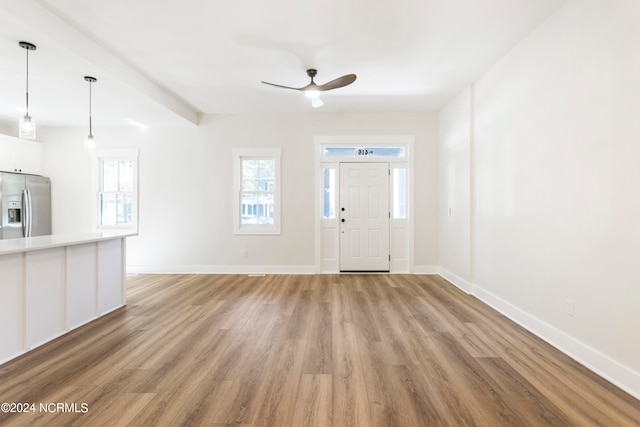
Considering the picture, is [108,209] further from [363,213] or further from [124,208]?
[363,213]

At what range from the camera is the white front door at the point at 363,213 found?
5.55 meters

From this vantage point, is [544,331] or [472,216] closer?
[544,331]

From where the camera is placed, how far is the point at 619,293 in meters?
2.03

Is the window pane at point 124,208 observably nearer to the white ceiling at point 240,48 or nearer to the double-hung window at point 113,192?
the double-hung window at point 113,192

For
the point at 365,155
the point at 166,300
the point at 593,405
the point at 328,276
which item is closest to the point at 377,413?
the point at 593,405

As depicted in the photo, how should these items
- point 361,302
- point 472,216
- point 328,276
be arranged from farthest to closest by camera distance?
point 328,276, point 472,216, point 361,302

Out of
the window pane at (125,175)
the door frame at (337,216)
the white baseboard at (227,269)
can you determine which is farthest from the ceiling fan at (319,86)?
the window pane at (125,175)

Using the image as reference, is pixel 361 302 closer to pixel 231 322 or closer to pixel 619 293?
pixel 231 322

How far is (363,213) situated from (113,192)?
4.83m

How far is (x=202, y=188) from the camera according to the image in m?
5.55

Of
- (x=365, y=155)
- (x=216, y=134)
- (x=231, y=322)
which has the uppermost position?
(x=216, y=134)

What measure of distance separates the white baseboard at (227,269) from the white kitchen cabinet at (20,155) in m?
2.57

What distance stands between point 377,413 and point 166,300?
323 cm

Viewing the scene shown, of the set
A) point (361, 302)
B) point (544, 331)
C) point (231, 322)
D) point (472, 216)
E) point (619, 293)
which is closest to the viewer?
point (619, 293)
